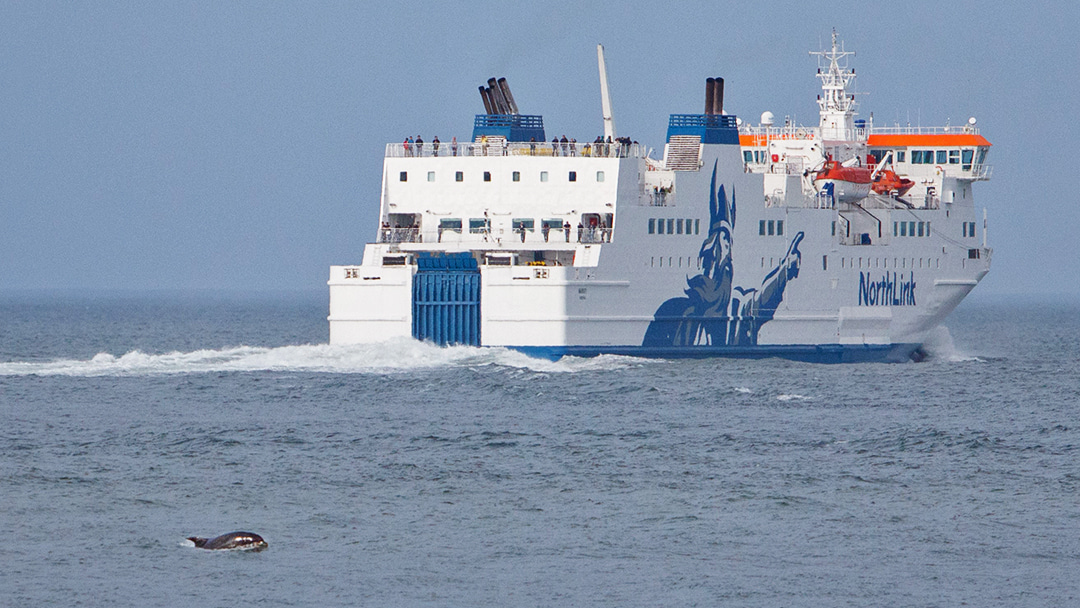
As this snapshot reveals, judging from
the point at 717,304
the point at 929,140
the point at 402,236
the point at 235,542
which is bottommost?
the point at 235,542

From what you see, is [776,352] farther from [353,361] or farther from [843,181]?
[353,361]

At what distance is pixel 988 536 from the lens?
72.2 ft

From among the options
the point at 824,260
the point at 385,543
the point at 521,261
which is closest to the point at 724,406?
the point at 521,261

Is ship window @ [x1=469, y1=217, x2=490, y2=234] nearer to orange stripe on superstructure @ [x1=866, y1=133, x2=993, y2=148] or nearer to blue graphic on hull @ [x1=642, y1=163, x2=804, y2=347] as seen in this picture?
blue graphic on hull @ [x1=642, y1=163, x2=804, y2=347]

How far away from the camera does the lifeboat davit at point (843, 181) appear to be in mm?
47344

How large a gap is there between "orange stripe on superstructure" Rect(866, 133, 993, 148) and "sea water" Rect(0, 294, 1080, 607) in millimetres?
10044

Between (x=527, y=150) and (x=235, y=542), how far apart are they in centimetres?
2349

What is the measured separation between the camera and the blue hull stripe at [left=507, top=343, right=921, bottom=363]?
135 feet

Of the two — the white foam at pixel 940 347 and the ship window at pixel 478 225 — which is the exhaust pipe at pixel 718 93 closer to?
the ship window at pixel 478 225

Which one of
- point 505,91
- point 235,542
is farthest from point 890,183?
point 235,542

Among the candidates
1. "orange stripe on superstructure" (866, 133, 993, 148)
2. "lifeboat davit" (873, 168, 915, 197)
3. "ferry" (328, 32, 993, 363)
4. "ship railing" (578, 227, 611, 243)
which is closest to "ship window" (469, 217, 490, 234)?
"ferry" (328, 32, 993, 363)

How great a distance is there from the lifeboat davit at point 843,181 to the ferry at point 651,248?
0.18 ft

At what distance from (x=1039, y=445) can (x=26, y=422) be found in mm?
18801

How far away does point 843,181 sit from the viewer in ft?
156
